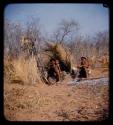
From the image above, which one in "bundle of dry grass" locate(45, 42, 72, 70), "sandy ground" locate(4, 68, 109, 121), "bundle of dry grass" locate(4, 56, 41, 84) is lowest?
"sandy ground" locate(4, 68, 109, 121)

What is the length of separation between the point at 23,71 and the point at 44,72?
0.49 feet

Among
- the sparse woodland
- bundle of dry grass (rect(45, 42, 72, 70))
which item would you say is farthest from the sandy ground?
bundle of dry grass (rect(45, 42, 72, 70))

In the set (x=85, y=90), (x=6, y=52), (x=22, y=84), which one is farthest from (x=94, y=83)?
(x=6, y=52)

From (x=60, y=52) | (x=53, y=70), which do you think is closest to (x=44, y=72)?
(x=53, y=70)

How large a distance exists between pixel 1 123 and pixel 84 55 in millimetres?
755

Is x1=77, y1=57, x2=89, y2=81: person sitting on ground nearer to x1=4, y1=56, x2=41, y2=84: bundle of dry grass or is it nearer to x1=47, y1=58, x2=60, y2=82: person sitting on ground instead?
x1=47, y1=58, x2=60, y2=82: person sitting on ground

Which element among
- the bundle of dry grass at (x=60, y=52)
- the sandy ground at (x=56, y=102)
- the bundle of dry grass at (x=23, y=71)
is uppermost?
the bundle of dry grass at (x=60, y=52)

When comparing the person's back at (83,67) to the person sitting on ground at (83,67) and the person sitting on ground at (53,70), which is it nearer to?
the person sitting on ground at (83,67)

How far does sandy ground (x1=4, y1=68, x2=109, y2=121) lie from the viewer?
1724mm

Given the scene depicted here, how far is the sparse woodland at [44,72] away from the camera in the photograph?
5.66ft

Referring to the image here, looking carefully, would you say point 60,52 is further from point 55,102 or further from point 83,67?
point 55,102

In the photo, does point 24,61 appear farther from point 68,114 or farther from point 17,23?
point 68,114

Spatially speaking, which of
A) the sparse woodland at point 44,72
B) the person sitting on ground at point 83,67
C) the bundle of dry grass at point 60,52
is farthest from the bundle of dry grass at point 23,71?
the person sitting on ground at point 83,67

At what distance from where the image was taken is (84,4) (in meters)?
1.72
